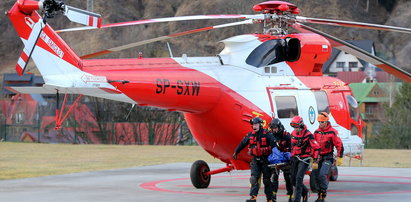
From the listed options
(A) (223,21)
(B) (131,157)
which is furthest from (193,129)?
(A) (223,21)

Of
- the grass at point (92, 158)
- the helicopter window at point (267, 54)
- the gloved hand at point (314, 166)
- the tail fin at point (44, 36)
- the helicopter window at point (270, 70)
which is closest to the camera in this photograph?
the tail fin at point (44, 36)

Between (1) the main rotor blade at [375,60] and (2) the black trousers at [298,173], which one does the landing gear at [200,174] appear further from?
(1) the main rotor blade at [375,60]

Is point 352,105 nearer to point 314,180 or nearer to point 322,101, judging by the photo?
point 322,101

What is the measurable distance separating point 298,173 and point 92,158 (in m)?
17.6

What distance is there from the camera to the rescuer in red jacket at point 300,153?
13969mm

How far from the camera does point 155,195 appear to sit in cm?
1598

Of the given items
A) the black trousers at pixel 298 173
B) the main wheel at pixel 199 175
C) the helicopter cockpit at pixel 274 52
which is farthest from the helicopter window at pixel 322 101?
the black trousers at pixel 298 173

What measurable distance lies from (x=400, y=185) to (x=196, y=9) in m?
71.0

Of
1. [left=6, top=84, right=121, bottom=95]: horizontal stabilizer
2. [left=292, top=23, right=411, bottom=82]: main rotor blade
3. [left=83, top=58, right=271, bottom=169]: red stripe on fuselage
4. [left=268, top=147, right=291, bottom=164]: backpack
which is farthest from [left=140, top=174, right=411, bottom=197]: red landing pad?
[left=6, top=84, right=121, bottom=95]: horizontal stabilizer

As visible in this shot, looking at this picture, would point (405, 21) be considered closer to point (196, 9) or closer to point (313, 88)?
point (196, 9)

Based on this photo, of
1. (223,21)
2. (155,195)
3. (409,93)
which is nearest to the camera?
(155,195)

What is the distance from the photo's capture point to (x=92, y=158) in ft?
99.2

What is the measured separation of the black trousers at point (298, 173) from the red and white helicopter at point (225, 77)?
7.52 ft

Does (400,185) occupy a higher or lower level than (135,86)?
lower
